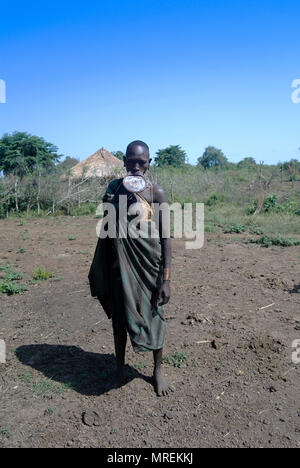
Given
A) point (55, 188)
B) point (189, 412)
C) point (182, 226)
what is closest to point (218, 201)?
point (182, 226)

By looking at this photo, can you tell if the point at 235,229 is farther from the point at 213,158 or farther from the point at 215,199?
the point at 213,158

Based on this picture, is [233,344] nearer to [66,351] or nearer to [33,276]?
[66,351]

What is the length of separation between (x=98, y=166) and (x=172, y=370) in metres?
14.7

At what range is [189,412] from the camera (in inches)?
93.6

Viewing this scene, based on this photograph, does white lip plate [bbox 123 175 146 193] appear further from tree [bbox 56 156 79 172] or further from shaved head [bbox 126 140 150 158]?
tree [bbox 56 156 79 172]

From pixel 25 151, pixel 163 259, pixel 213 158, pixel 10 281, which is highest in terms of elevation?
pixel 213 158

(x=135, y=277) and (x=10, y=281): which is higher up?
(x=135, y=277)

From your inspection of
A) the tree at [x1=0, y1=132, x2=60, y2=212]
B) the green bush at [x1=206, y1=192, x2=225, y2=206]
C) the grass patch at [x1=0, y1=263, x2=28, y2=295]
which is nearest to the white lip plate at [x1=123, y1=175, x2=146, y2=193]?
the grass patch at [x1=0, y1=263, x2=28, y2=295]

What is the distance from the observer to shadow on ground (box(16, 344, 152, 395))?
8.80 feet

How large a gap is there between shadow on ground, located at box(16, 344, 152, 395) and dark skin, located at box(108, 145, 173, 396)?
5.7 inches

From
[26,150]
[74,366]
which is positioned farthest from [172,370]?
[26,150]

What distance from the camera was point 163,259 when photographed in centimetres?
245

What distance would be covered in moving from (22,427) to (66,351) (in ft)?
3.24

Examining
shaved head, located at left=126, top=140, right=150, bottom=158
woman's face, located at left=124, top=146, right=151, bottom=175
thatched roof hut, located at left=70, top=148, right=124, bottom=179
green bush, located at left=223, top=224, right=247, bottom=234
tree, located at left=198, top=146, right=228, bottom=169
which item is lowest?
green bush, located at left=223, top=224, right=247, bottom=234
